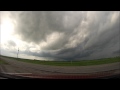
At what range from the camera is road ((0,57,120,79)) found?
4.20 metres

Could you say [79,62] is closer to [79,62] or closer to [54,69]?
[79,62]

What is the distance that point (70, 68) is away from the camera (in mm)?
4570

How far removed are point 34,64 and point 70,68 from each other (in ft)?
3.40

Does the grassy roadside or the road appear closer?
the road

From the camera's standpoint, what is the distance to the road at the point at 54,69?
4.20 m

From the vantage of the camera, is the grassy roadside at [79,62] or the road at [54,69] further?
the grassy roadside at [79,62]

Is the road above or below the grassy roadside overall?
below

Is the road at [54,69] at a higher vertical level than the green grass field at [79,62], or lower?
lower

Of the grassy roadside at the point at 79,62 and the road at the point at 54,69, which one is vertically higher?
the grassy roadside at the point at 79,62

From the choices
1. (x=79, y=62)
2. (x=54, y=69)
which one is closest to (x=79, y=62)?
(x=79, y=62)
